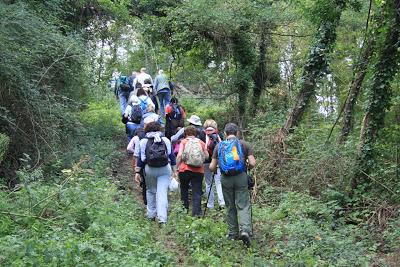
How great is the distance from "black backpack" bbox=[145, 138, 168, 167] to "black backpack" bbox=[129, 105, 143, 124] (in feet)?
12.6

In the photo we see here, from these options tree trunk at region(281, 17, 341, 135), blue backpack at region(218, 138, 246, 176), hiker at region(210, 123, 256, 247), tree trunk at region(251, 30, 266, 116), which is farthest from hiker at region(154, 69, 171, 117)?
blue backpack at region(218, 138, 246, 176)

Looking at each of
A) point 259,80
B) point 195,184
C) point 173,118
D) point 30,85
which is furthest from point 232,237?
point 259,80

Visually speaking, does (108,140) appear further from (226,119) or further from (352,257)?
(352,257)

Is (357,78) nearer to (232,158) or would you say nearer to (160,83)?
(232,158)

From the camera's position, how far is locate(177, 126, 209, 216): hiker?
9.09 metres

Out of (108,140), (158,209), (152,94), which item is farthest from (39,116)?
(152,94)

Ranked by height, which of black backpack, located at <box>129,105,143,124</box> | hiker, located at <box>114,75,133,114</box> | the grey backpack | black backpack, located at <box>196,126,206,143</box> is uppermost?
hiker, located at <box>114,75,133,114</box>

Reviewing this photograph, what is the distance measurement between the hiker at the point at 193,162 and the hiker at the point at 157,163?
244 mm

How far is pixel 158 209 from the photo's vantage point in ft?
29.5

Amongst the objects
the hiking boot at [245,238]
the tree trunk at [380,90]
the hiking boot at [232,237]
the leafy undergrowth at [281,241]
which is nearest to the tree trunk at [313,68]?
the tree trunk at [380,90]

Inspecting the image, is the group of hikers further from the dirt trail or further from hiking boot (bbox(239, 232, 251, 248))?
the dirt trail

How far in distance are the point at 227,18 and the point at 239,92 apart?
9.50 ft

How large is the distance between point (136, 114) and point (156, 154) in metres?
4.09

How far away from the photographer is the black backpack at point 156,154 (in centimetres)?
882
